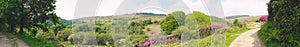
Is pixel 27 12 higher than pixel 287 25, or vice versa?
pixel 27 12

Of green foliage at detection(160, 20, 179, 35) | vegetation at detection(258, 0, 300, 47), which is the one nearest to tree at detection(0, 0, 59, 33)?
green foliage at detection(160, 20, 179, 35)

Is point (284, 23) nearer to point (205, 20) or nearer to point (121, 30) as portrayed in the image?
point (121, 30)

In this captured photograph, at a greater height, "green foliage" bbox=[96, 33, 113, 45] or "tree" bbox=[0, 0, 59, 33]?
"tree" bbox=[0, 0, 59, 33]

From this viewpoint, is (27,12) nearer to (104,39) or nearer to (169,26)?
(104,39)

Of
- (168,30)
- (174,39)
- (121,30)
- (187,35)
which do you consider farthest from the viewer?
(168,30)

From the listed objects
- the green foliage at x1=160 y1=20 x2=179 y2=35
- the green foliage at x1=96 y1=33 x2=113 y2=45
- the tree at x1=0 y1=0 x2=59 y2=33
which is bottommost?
the green foliage at x1=160 y1=20 x2=179 y2=35

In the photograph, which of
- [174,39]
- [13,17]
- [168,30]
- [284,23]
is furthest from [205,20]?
[13,17]

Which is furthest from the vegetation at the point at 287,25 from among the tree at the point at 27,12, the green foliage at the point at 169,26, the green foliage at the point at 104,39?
the tree at the point at 27,12

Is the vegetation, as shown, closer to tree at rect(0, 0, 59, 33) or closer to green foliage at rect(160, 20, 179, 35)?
green foliage at rect(160, 20, 179, 35)

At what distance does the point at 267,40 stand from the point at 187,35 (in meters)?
4.47

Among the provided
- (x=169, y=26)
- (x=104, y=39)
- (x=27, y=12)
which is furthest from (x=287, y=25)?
(x=27, y=12)

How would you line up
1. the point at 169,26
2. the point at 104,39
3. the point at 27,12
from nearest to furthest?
the point at 104,39, the point at 27,12, the point at 169,26

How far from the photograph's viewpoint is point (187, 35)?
12.4 m

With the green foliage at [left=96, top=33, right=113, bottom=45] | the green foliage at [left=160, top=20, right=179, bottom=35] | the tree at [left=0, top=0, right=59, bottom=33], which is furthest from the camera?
the green foliage at [left=160, top=20, right=179, bottom=35]
